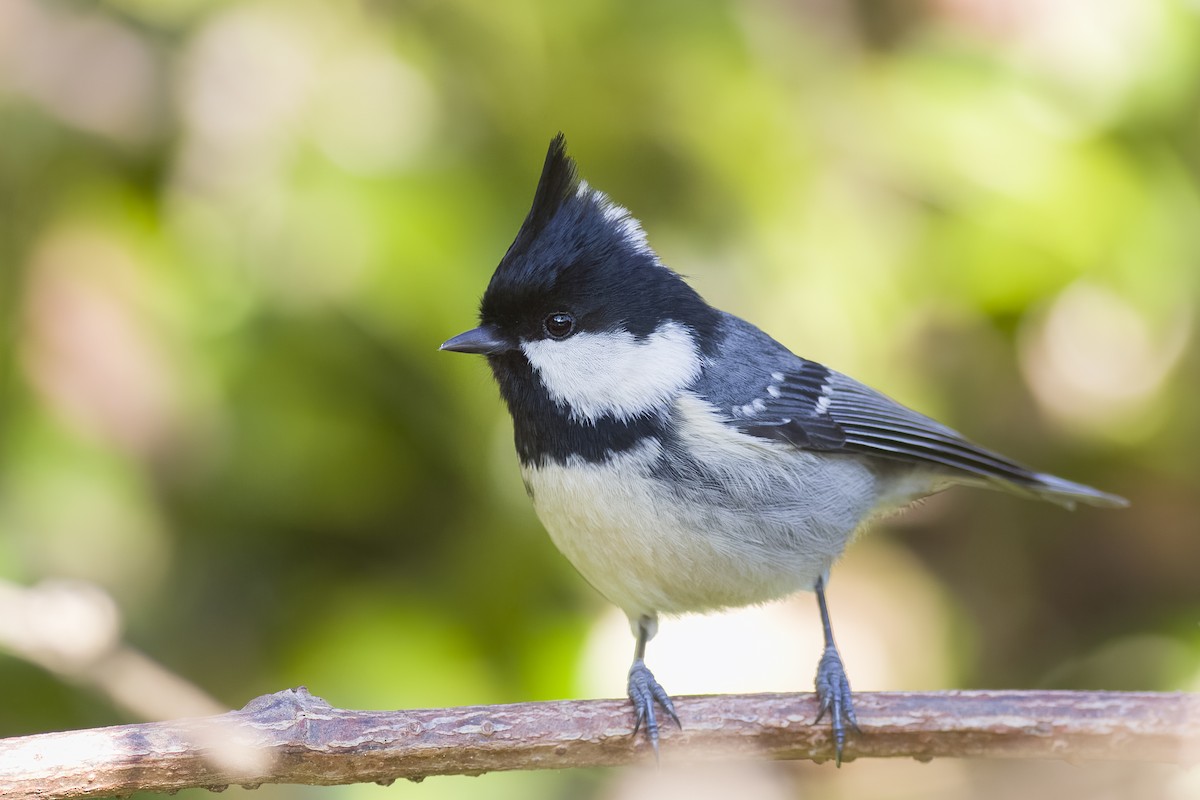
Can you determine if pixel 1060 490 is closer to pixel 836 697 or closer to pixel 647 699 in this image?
pixel 836 697

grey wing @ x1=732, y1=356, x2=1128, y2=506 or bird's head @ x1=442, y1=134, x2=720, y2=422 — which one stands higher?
bird's head @ x1=442, y1=134, x2=720, y2=422

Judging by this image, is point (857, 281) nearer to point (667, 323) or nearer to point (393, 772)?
point (667, 323)

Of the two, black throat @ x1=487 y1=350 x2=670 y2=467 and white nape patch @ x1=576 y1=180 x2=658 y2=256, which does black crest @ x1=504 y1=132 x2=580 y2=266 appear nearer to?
white nape patch @ x1=576 y1=180 x2=658 y2=256

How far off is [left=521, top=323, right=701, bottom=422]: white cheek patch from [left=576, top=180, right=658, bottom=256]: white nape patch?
208mm

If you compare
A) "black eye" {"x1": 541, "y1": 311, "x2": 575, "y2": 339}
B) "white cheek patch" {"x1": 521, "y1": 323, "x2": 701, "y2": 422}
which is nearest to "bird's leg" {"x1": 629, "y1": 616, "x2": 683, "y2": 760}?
"white cheek patch" {"x1": 521, "y1": 323, "x2": 701, "y2": 422}

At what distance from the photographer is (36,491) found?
2615 millimetres

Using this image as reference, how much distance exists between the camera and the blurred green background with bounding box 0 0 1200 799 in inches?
105

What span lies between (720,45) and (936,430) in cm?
113

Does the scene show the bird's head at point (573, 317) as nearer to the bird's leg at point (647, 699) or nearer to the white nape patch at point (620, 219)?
the white nape patch at point (620, 219)

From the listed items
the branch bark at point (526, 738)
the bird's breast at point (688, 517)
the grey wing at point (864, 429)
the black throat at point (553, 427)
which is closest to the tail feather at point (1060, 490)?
the grey wing at point (864, 429)

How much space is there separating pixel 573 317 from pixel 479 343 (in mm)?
202

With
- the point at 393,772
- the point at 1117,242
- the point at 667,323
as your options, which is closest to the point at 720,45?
the point at 667,323

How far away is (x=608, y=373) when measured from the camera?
230 cm

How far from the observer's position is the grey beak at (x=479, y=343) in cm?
229
